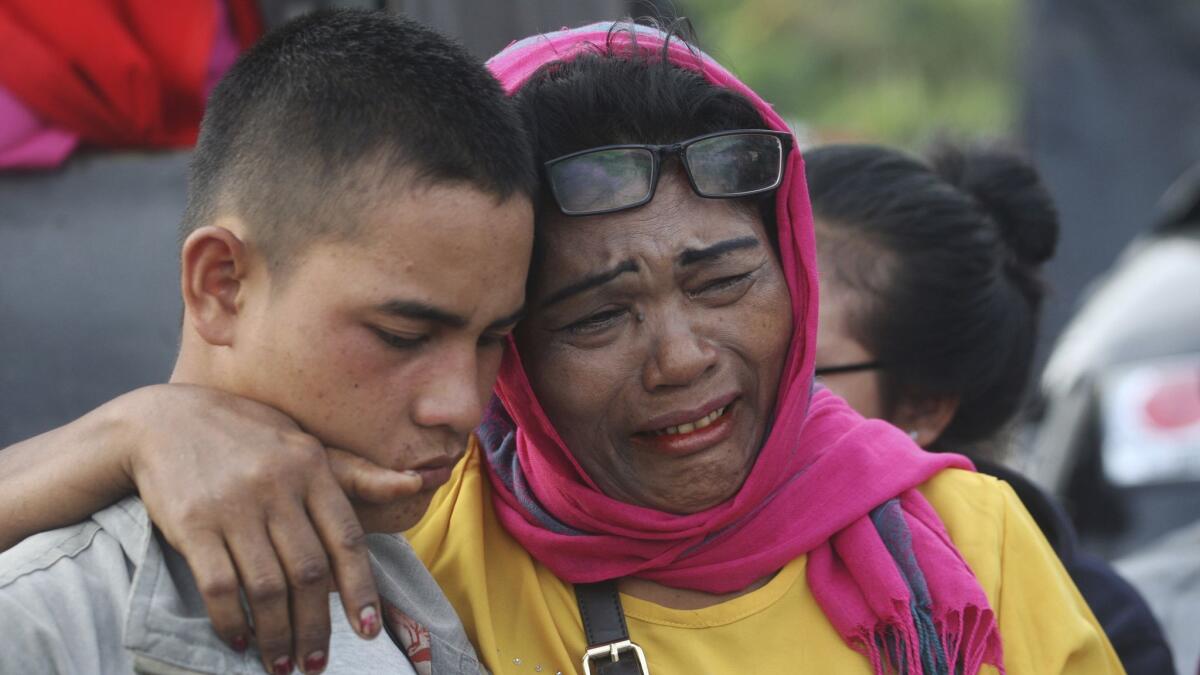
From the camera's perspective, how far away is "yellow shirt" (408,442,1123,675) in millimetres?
2281

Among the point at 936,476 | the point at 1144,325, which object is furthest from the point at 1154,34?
the point at 936,476

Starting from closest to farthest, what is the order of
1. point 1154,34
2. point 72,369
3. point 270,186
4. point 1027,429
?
point 270,186 → point 72,369 → point 1027,429 → point 1154,34

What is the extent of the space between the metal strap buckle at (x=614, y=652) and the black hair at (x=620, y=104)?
1.97 ft

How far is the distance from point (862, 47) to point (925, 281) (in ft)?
65.2

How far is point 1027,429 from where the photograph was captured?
618cm

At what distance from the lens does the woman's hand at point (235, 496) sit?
1.64m

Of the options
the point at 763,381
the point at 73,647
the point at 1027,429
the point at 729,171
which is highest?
the point at 729,171

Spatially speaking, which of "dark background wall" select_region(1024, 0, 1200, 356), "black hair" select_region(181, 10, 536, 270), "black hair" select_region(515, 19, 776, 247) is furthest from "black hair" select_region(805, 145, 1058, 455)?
"dark background wall" select_region(1024, 0, 1200, 356)

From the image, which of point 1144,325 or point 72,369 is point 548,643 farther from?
point 1144,325

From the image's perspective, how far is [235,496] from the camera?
167cm

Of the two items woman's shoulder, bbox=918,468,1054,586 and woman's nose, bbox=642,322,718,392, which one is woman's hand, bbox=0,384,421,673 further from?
woman's shoulder, bbox=918,468,1054,586

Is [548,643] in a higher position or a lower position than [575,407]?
lower

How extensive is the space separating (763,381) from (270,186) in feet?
2.72

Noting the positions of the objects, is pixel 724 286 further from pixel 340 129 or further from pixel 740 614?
pixel 340 129
